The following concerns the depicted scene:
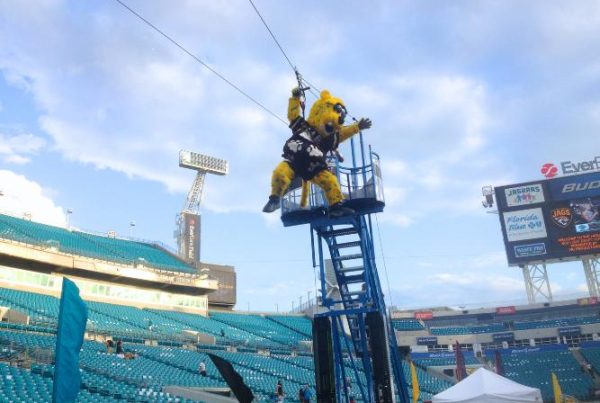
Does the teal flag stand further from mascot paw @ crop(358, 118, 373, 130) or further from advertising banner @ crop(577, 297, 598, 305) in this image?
advertising banner @ crop(577, 297, 598, 305)

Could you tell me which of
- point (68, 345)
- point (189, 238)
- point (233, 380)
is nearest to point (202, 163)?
point (189, 238)

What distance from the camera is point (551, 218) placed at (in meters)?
43.2

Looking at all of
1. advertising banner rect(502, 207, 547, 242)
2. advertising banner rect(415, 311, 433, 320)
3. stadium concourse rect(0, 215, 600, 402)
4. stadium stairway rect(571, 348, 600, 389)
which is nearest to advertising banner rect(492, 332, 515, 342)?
stadium concourse rect(0, 215, 600, 402)

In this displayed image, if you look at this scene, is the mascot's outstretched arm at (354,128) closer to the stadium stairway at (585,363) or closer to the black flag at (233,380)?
the black flag at (233,380)

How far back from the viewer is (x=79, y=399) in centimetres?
1312

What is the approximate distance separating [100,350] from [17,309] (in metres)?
5.49

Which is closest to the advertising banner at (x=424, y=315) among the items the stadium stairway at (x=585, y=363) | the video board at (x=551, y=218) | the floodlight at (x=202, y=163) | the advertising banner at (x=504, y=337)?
the advertising banner at (x=504, y=337)

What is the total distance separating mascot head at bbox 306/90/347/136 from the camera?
8.48 m

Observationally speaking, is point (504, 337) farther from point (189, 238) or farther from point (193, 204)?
point (193, 204)

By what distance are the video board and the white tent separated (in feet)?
110

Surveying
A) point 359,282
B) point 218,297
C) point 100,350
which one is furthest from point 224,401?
point 218,297

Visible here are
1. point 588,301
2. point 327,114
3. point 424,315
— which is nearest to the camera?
point 327,114

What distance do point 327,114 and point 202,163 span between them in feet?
153

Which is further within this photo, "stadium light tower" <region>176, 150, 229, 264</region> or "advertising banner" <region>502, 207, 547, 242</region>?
"stadium light tower" <region>176, 150, 229, 264</region>
